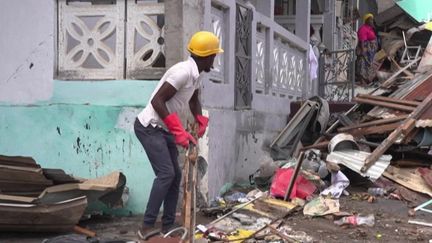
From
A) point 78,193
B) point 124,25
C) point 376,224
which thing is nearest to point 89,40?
point 124,25

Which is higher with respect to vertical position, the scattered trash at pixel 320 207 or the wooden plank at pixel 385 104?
the wooden plank at pixel 385 104

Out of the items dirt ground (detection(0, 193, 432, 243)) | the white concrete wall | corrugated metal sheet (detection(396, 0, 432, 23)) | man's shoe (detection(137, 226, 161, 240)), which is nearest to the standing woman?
corrugated metal sheet (detection(396, 0, 432, 23))

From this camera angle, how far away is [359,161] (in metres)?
7.45

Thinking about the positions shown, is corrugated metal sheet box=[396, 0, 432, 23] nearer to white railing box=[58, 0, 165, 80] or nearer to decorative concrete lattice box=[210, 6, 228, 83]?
decorative concrete lattice box=[210, 6, 228, 83]

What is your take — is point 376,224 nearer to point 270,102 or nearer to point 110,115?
point 110,115

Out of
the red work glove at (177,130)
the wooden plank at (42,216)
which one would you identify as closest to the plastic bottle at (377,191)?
the red work glove at (177,130)

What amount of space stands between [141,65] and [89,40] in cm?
72

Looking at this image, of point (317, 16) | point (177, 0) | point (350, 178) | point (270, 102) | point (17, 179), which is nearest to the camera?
point (17, 179)

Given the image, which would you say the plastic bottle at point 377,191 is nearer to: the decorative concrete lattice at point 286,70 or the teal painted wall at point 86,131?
the decorative concrete lattice at point 286,70

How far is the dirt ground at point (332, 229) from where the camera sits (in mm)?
5215

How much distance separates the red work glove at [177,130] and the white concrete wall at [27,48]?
7.82 feet

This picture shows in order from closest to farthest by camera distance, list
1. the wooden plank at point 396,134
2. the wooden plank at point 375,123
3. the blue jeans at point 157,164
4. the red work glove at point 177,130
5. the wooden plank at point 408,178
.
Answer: the red work glove at point 177,130 < the blue jeans at point 157,164 < the wooden plank at point 408,178 < the wooden plank at point 396,134 < the wooden plank at point 375,123

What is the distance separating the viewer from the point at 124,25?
6.22 meters

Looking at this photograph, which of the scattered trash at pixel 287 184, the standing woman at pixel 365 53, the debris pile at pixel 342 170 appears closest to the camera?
the debris pile at pixel 342 170
